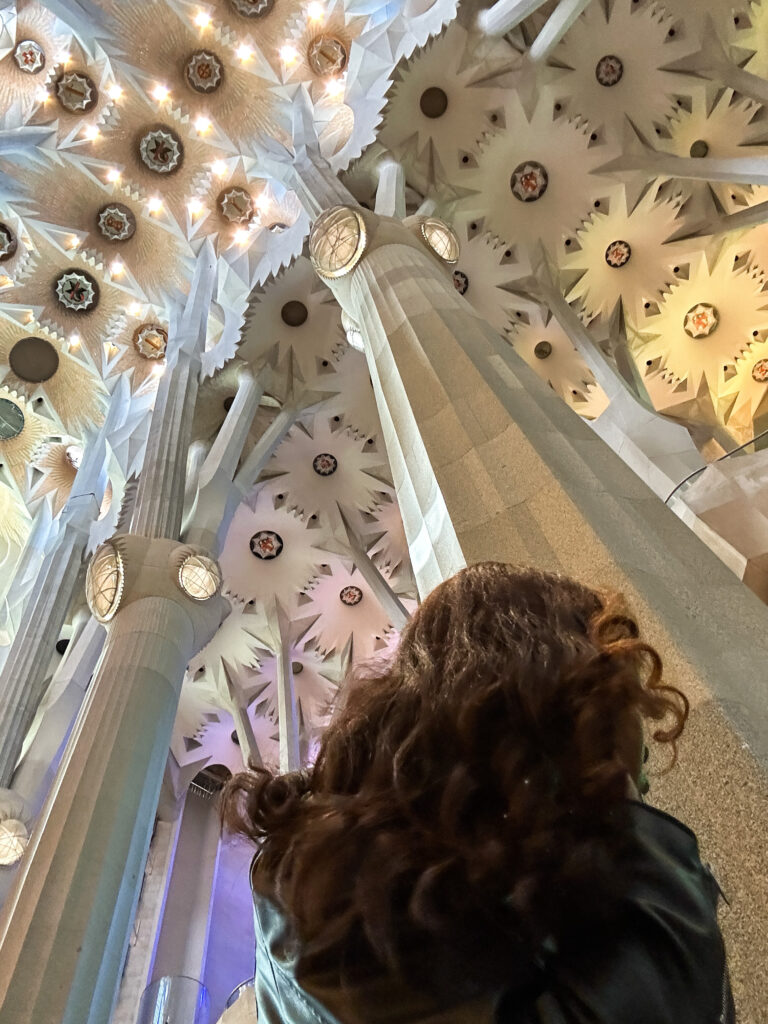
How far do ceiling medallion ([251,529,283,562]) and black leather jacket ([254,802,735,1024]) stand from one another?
353 inches

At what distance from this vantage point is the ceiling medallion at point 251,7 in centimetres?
1029

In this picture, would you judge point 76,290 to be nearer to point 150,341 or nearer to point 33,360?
point 33,360

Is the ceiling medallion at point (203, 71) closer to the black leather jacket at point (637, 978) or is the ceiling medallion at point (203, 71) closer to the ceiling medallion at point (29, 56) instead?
the ceiling medallion at point (29, 56)

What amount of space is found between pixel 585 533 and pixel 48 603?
7.42 meters

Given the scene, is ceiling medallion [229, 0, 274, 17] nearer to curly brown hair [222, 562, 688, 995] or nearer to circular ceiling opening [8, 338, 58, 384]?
circular ceiling opening [8, 338, 58, 384]

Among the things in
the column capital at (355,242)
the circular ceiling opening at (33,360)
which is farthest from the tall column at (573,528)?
the circular ceiling opening at (33,360)

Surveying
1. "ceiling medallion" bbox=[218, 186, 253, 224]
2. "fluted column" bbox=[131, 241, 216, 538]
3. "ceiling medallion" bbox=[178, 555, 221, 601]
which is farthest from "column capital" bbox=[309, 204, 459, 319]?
"ceiling medallion" bbox=[218, 186, 253, 224]

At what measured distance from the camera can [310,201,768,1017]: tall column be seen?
1237 mm

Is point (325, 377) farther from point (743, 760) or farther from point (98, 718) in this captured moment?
point (743, 760)

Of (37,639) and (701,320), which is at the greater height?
(701,320)

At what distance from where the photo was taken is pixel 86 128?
1092 centimetres

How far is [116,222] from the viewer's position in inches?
451

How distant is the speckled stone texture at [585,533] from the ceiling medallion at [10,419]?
10.1m

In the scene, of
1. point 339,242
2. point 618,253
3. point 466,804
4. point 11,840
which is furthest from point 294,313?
point 466,804
